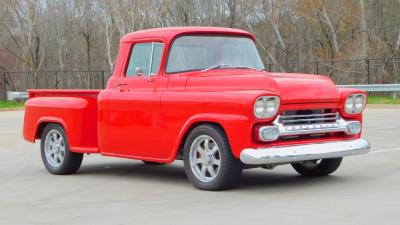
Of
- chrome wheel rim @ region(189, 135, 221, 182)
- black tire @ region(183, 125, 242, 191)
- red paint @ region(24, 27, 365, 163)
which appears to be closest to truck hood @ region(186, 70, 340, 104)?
red paint @ region(24, 27, 365, 163)

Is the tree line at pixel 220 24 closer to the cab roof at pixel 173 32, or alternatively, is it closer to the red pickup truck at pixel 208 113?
the cab roof at pixel 173 32

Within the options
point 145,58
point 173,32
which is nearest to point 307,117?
point 173,32

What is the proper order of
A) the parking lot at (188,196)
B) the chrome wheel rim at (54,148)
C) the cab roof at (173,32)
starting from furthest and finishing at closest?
the chrome wheel rim at (54,148), the cab roof at (173,32), the parking lot at (188,196)

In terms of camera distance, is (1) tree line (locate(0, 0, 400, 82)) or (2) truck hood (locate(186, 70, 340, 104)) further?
(1) tree line (locate(0, 0, 400, 82))

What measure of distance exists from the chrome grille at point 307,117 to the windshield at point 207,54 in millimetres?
1366

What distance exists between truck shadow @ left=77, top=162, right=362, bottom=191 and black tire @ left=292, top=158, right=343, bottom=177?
0.31 ft

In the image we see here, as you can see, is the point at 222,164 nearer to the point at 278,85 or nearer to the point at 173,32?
the point at 278,85

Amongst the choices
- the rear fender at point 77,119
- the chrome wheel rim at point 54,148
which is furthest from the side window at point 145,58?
the chrome wheel rim at point 54,148

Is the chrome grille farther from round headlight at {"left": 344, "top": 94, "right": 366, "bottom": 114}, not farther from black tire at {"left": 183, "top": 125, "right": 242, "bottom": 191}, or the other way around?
black tire at {"left": 183, "top": 125, "right": 242, "bottom": 191}

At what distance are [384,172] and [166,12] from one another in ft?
154

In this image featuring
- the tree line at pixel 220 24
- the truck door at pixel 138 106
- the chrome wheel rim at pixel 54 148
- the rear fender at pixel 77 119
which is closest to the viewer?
the truck door at pixel 138 106

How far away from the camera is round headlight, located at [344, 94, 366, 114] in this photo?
928 centimetres

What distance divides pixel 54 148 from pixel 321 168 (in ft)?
13.3

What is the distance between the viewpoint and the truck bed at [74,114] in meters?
10.7
